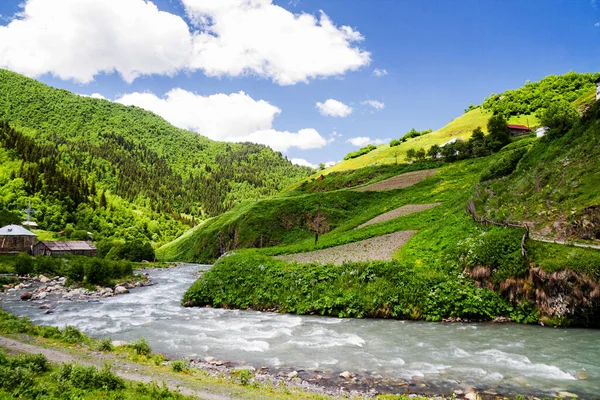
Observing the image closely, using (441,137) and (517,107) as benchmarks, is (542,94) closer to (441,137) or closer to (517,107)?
(517,107)

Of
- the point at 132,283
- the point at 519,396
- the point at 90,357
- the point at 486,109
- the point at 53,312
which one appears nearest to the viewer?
the point at 519,396

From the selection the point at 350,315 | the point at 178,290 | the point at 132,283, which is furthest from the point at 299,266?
the point at 132,283

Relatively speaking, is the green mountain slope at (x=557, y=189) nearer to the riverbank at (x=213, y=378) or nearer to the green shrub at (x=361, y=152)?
the riverbank at (x=213, y=378)

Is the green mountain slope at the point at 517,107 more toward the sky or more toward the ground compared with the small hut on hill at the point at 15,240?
more toward the sky

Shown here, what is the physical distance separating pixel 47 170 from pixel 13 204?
2884cm

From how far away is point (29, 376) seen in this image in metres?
11.9

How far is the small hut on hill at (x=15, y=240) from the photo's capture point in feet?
247

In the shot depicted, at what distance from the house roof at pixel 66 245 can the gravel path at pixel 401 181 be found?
7236cm

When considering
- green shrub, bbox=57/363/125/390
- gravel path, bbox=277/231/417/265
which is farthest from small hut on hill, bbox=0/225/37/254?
green shrub, bbox=57/363/125/390

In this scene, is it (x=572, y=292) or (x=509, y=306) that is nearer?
(x=572, y=292)

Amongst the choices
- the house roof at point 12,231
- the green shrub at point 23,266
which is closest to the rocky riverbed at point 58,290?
the green shrub at point 23,266

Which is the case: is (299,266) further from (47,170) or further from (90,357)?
(47,170)

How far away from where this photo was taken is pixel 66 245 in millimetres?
86688

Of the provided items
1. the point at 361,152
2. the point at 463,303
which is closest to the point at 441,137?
the point at 361,152
